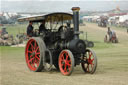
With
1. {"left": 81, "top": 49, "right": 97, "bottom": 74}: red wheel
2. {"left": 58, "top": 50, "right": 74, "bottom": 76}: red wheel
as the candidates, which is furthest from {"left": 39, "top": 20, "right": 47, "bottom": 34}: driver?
{"left": 81, "top": 49, "right": 97, "bottom": 74}: red wheel

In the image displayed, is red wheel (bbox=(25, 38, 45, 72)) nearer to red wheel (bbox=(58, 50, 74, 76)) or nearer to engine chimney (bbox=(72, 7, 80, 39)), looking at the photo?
red wheel (bbox=(58, 50, 74, 76))

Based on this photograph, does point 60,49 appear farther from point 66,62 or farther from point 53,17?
point 53,17

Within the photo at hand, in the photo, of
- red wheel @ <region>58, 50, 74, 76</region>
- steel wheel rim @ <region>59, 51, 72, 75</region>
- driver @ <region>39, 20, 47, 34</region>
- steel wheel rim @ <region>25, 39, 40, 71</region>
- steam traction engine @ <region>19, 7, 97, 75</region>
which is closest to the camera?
red wheel @ <region>58, 50, 74, 76</region>

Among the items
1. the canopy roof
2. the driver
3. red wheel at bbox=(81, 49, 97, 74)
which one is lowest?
red wheel at bbox=(81, 49, 97, 74)

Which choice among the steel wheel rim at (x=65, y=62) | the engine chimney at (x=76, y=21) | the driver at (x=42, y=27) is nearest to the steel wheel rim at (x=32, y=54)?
the driver at (x=42, y=27)

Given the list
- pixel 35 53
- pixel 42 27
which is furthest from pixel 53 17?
pixel 35 53

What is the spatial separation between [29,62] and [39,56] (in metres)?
0.79

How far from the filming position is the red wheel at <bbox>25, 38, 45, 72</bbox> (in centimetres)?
962

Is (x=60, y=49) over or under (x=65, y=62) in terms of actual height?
over

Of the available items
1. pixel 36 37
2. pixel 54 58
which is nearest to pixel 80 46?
pixel 54 58

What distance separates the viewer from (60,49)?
383 inches

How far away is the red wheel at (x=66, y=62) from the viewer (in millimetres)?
8656

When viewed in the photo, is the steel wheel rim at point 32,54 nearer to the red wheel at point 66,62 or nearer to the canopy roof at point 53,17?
the canopy roof at point 53,17

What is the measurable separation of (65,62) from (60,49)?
834mm
